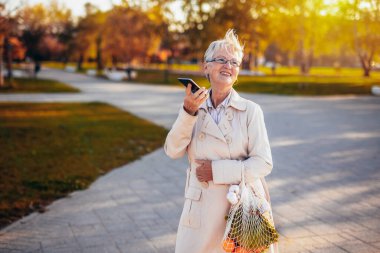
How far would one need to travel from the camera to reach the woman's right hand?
8.52 ft

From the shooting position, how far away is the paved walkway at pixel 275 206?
4.79 meters

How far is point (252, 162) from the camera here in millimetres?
2744

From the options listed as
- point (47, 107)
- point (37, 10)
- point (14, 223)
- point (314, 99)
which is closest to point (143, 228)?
point (14, 223)

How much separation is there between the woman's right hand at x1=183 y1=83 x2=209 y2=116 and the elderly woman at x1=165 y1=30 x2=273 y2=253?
0.24 ft

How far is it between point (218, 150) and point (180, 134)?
0.28m

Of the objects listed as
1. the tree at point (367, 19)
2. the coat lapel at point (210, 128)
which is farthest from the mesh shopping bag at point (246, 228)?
the tree at point (367, 19)

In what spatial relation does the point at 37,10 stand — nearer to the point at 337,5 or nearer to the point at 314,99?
the point at 337,5

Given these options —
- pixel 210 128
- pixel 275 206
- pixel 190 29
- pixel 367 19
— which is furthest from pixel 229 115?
pixel 190 29

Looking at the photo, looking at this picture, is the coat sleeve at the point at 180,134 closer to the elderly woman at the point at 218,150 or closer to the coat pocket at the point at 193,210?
the elderly woman at the point at 218,150

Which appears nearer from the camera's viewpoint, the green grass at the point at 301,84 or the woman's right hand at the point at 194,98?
the woman's right hand at the point at 194,98

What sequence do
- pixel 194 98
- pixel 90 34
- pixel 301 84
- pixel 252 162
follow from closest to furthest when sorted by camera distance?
pixel 194 98 < pixel 252 162 < pixel 301 84 < pixel 90 34

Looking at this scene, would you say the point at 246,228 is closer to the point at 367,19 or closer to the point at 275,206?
the point at 275,206

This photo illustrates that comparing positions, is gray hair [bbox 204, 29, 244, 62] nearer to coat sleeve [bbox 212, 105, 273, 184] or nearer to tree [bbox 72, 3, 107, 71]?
coat sleeve [bbox 212, 105, 273, 184]

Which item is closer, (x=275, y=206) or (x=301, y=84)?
(x=275, y=206)
